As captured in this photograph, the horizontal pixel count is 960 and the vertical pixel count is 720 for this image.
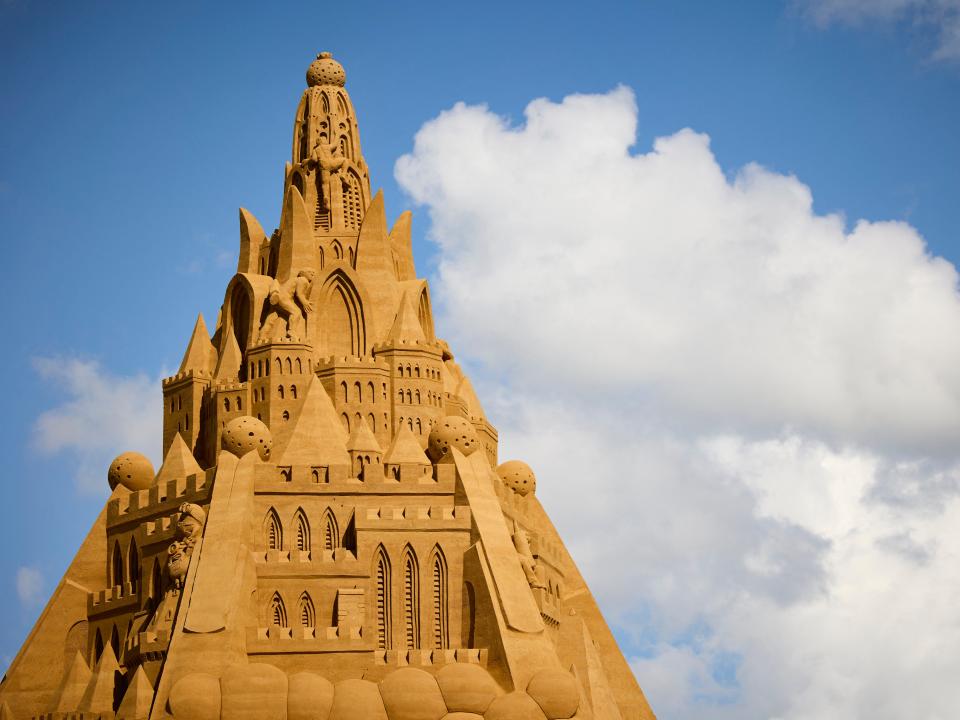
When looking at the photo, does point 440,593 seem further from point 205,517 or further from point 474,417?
point 474,417

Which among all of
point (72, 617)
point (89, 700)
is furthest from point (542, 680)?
point (72, 617)

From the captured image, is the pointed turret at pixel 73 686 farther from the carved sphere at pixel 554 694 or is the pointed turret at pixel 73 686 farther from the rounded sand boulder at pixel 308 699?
the carved sphere at pixel 554 694

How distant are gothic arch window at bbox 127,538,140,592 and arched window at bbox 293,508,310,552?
281 inches

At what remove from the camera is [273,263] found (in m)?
79.2

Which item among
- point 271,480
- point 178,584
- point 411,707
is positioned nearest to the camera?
point 411,707

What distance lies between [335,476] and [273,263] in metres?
14.8

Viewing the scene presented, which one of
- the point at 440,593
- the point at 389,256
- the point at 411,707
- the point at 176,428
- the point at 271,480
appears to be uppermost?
the point at 389,256

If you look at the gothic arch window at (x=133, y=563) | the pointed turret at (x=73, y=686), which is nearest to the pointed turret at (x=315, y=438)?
the gothic arch window at (x=133, y=563)

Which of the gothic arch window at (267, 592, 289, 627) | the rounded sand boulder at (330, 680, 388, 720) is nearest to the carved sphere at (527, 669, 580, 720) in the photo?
the rounded sand boulder at (330, 680, 388, 720)

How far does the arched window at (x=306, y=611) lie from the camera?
211ft

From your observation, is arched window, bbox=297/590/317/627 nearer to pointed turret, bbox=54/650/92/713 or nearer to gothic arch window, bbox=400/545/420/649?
gothic arch window, bbox=400/545/420/649

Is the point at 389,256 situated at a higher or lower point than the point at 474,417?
higher

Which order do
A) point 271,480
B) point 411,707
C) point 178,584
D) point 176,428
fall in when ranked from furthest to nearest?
point 176,428
point 271,480
point 178,584
point 411,707

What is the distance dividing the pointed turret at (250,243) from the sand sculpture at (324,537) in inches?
3.2
